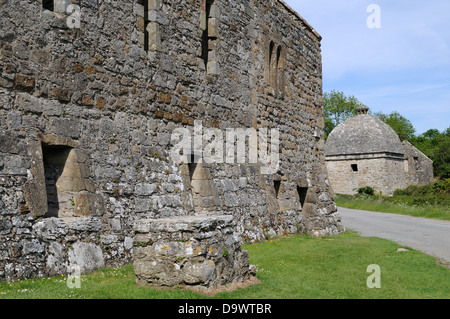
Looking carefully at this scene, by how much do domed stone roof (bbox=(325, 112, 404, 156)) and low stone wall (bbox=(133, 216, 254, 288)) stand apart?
33.4 metres

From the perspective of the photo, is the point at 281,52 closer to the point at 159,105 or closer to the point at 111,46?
the point at 159,105

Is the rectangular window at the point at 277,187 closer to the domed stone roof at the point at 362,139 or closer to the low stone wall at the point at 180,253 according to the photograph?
the low stone wall at the point at 180,253

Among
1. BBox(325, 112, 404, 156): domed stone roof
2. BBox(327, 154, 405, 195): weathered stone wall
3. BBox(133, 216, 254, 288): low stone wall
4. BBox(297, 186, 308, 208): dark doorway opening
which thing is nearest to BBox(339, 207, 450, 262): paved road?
BBox(297, 186, 308, 208): dark doorway opening

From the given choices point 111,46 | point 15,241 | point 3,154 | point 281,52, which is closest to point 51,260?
point 15,241

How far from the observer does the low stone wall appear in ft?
19.0

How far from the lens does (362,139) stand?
1516 inches

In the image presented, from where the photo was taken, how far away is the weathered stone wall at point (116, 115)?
21.9 ft

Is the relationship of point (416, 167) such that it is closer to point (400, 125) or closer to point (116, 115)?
point (400, 125)

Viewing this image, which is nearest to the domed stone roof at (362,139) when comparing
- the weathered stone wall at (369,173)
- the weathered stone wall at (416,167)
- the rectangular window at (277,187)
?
the weathered stone wall at (369,173)

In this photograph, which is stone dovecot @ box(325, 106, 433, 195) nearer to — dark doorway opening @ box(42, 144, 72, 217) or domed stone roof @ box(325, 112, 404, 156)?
domed stone roof @ box(325, 112, 404, 156)

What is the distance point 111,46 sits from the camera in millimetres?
8391

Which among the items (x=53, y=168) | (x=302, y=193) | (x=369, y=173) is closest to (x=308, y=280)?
(x=53, y=168)

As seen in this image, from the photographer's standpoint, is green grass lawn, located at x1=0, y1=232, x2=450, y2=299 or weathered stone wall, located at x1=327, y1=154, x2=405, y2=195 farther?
weathered stone wall, located at x1=327, y1=154, x2=405, y2=195

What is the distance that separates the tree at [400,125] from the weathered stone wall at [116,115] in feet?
183
